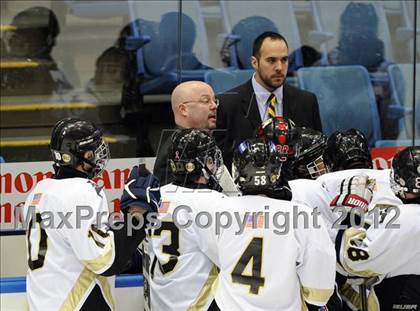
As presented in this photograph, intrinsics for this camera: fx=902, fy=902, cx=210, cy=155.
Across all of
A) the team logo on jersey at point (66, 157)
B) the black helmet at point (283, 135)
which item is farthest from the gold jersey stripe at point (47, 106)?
the team logo on jersey at point (66, 157)

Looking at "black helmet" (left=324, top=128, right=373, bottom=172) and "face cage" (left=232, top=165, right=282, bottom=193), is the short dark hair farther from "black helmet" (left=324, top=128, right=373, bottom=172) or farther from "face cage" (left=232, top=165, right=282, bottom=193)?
"face cage" (left=232, top=165, right=282, bottom=193)

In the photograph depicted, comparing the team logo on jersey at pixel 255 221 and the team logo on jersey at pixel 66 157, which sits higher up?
the team logo on jersey at pixel 66 157

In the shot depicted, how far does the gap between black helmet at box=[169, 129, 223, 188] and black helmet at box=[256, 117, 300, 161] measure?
0.41 m

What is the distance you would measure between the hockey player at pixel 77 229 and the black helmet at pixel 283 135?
2.23ft

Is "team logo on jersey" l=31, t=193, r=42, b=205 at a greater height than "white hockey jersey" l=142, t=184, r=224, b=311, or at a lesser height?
greater

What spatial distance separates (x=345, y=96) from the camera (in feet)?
16.8

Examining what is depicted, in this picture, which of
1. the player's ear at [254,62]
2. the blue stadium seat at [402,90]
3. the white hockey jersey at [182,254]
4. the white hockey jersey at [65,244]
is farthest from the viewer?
the blue stadium seat at [402,90]

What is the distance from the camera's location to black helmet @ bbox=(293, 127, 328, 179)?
12.4 feet

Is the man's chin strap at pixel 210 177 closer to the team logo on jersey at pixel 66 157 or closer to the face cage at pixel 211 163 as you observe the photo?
the face cage at pixel 211 163

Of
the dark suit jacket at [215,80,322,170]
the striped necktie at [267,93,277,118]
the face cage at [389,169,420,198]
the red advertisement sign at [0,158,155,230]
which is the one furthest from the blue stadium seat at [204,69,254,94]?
the face cage at [389,169,420,198]

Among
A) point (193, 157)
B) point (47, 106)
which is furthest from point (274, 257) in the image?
point (47, 106)

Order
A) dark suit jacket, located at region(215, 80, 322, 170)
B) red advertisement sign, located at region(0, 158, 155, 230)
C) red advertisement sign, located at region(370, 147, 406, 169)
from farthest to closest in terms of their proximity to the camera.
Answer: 1. red advertisement sign, located at region(370, 147, 406, 169)
2. red advertisement sign, located at region(0, 158, 155, 230)
3. dark suit jacket, located at region(215, 80, 322, 170)

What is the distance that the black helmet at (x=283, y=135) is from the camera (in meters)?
3.72

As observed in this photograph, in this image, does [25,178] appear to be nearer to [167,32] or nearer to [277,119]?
[167,32]
